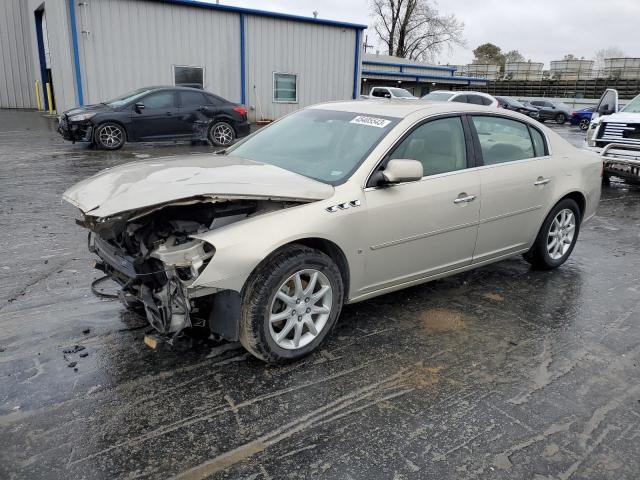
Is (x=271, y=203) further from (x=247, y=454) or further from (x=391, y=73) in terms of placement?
(x=391, y=73)

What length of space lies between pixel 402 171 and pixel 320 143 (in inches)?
33.1

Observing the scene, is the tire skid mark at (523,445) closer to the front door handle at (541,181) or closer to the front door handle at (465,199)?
the front door handle at (465,199)

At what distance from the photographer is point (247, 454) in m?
2.63

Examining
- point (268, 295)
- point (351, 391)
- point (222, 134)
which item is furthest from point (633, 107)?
point (268, 295)

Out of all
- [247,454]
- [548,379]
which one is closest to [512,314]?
[548,379]

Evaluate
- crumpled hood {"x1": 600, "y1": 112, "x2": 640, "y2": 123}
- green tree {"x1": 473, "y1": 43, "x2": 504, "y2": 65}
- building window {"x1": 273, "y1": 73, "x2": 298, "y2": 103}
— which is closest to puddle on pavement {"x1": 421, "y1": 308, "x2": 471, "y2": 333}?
crumpled hood {"x1": 600, "y1": 112, "x2": 640, "y2": 123}

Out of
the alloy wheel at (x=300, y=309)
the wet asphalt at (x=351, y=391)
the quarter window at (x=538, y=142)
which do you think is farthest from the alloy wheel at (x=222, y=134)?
the alloy wheel at (x=300, y=309)

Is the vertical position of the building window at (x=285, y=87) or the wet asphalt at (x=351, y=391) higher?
the building window at (x=285, y=87)

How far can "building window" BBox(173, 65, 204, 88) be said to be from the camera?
1888cm

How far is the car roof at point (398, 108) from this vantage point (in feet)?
13.9

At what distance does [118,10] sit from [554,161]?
16401 millimetres

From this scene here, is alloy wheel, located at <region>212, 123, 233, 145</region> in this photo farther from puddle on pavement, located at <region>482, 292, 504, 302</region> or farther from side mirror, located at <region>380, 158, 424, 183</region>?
side mirror, located at <region>380, 158, 424, 183</region>

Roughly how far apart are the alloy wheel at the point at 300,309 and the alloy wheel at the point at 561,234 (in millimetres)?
2825

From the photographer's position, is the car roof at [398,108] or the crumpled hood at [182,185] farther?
the car roof at [398,108]
